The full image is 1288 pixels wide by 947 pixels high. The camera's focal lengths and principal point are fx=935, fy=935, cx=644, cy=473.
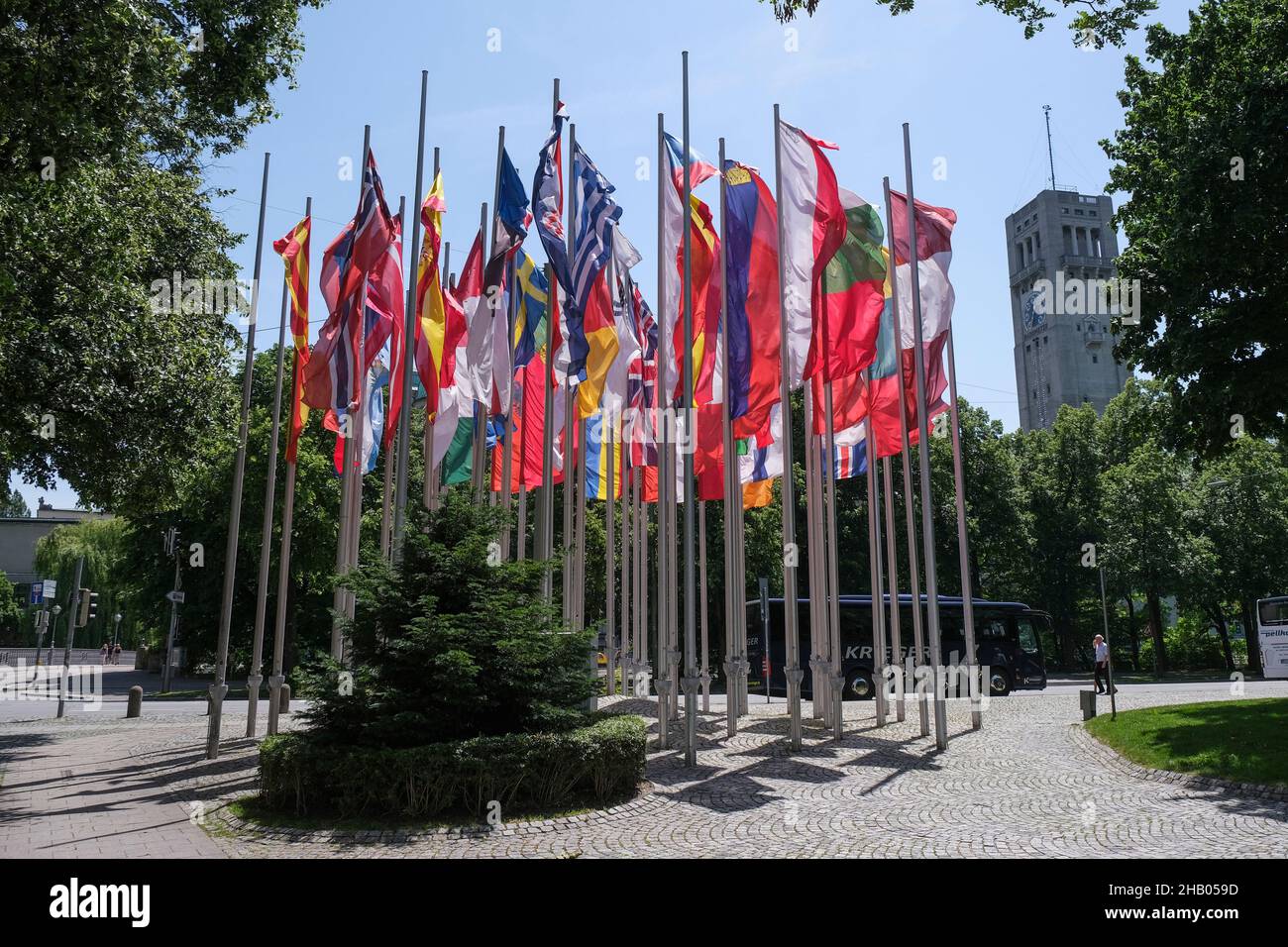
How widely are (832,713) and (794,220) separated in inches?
354

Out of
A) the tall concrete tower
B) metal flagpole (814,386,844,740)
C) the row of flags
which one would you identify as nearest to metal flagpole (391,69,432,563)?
the row of flags

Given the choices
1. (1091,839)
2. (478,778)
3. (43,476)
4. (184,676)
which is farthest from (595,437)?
(184,676)

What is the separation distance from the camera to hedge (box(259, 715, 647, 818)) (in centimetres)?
1079

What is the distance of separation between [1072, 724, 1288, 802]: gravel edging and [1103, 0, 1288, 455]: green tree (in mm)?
7369

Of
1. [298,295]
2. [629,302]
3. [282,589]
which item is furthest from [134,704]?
[629,302]

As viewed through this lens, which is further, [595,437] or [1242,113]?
[595,437]

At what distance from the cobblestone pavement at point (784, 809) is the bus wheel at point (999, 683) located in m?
17.2

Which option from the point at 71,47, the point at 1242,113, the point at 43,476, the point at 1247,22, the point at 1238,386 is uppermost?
the point at 1247,22

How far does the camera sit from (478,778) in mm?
10867

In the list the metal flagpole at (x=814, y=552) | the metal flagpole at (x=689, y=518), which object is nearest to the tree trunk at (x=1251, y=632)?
the metal flagpole at (x=814, y=552)

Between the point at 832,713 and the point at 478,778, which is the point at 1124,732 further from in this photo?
the point at 478,778

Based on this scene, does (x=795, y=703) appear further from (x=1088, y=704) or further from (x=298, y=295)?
(x=298, y=295)

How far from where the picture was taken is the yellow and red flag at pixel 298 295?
18.0 metres

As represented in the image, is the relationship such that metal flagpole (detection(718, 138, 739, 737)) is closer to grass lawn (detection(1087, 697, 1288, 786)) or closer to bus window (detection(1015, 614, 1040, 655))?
grass lawn (detection(1087, 697, 1288, 786))
